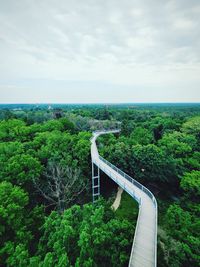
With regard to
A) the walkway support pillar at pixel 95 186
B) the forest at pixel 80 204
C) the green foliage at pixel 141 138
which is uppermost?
the green foliage at pixel 141 138

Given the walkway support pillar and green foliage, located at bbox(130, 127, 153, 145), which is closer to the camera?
the walkway support pillar

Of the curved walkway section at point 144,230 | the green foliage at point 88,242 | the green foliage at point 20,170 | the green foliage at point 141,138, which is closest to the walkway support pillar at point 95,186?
the curved walkway section at point 144,230

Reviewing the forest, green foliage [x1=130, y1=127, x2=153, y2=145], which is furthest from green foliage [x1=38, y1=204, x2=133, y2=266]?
green foliage [x1=130, y1=127, x2=153, y2=145]

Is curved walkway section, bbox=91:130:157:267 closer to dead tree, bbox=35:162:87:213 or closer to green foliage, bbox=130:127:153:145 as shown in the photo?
dead tree, bbox=35:162:87:213

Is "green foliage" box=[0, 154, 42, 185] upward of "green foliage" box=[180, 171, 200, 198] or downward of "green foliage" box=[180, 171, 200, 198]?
upward

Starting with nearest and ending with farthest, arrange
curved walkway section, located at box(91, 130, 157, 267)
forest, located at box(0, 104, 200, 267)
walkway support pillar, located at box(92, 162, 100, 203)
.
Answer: curved walkway section, located at box(91, 130, 157, 267)
forest, located at box(0, 104, 200, 267)
walkway support pillar, located at box(92, 162, 100, 203)

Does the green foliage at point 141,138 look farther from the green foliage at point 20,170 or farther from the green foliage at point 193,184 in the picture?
the green foliage at point 20,170

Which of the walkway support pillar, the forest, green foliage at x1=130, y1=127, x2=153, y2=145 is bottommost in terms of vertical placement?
the walkway support pillar

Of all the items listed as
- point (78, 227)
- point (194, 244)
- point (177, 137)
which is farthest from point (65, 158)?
point (177, 137)
